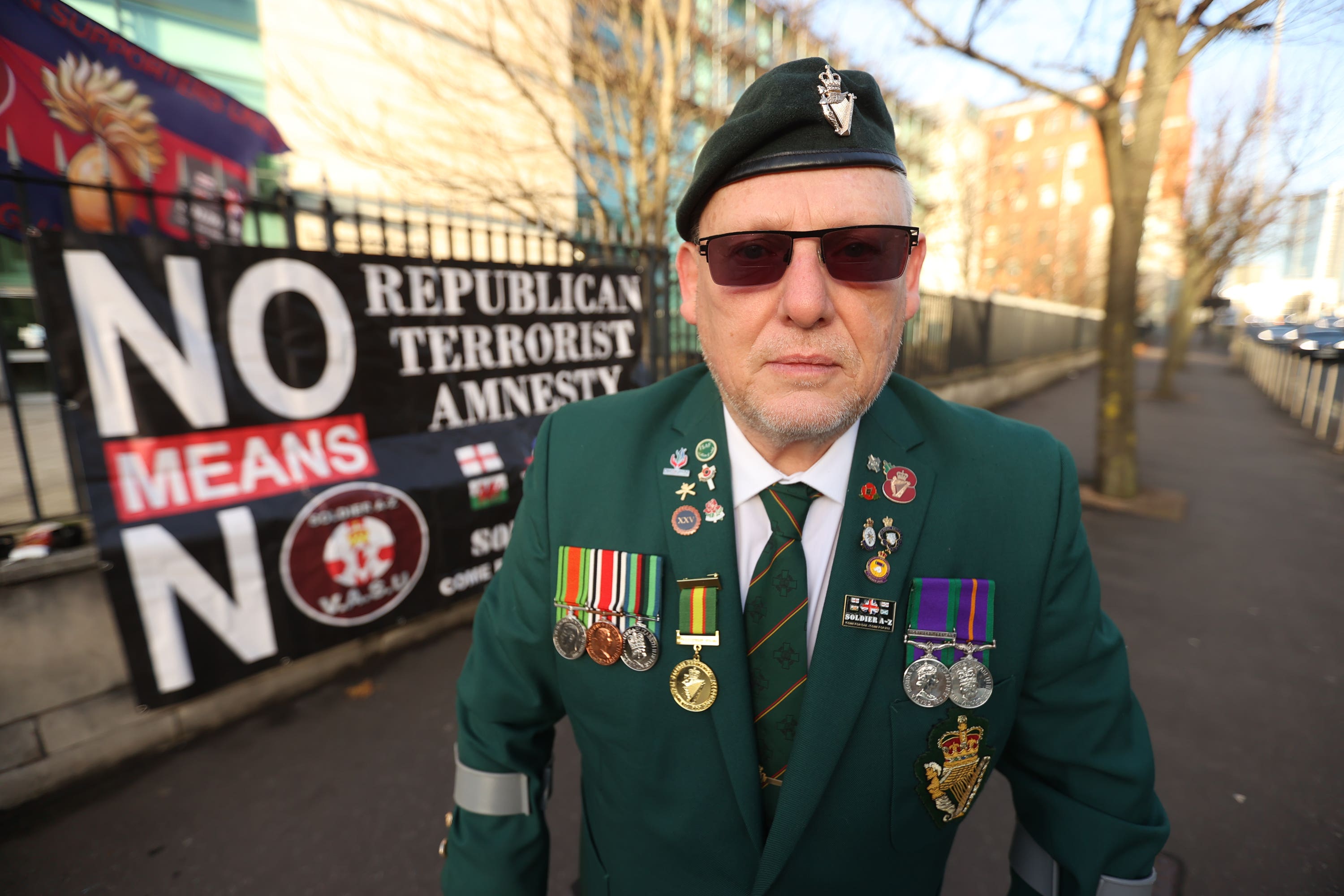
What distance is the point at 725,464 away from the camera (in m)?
1.47

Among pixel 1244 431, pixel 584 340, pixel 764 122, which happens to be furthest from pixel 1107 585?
pixel 1244 431

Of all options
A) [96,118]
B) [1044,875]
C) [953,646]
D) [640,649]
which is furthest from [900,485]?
[96,118]

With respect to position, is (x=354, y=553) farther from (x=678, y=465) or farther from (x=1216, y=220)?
(x=1216, y=220)

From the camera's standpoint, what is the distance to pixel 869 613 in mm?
1310

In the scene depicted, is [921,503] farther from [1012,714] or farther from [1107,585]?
[1107,585]

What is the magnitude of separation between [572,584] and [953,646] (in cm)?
84

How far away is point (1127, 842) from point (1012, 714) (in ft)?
1.01

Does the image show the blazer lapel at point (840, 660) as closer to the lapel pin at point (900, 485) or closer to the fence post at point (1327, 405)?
the lapel pin at point (900, 485)

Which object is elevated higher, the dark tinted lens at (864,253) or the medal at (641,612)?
the dark tinted lens at (864,253)

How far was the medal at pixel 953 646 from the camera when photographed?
1311 millimetres

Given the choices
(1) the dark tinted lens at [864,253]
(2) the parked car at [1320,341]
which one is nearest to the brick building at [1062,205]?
(2) the parked car at [1320,341]

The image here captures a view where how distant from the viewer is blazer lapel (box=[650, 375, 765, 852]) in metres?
1.29

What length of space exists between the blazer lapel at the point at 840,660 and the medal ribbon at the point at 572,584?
1.70 feet

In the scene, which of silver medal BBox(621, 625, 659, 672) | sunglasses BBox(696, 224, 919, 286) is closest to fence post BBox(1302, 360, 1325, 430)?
sunglasses BBox(696, 224, 919, 286)
